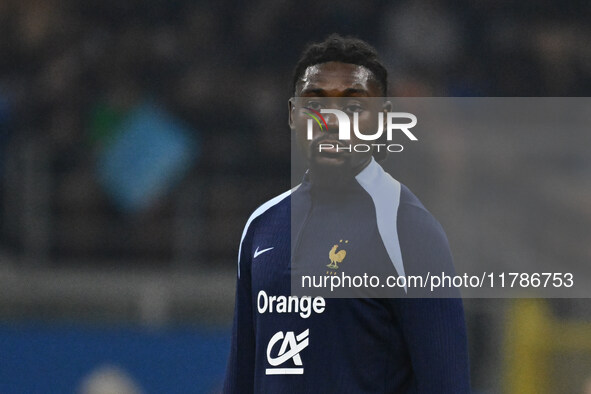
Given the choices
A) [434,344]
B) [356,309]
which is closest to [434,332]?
[434,344]

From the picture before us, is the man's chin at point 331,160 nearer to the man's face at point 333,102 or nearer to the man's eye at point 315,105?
the man's face at point 333,102

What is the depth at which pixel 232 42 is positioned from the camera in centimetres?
602

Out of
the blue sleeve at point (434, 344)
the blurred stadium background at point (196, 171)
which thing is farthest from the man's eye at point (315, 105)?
the blurred stadium background at point (196, 171)

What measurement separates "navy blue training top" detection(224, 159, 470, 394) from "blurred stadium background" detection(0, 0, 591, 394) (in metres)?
2.77

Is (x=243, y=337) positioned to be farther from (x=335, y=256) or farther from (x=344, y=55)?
(x=344, y=55)

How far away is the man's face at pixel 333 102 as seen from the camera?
1868mm

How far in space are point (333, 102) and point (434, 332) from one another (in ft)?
1.73

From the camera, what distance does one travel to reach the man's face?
A: 187 cm

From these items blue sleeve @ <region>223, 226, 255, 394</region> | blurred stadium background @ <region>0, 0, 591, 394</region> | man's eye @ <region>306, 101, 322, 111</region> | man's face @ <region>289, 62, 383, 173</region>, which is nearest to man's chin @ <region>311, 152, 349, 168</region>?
man's face @ <region>289, 62, 383, 173</region>

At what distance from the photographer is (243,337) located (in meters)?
2.03

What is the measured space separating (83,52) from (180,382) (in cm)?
255

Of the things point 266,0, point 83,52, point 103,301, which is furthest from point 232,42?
point 103,301

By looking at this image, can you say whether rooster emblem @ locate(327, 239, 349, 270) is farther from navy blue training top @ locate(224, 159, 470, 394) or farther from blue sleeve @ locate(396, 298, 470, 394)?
blue sleeve @ locate(396, 298, 470, 394)

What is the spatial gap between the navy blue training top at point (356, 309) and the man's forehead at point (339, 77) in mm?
198
